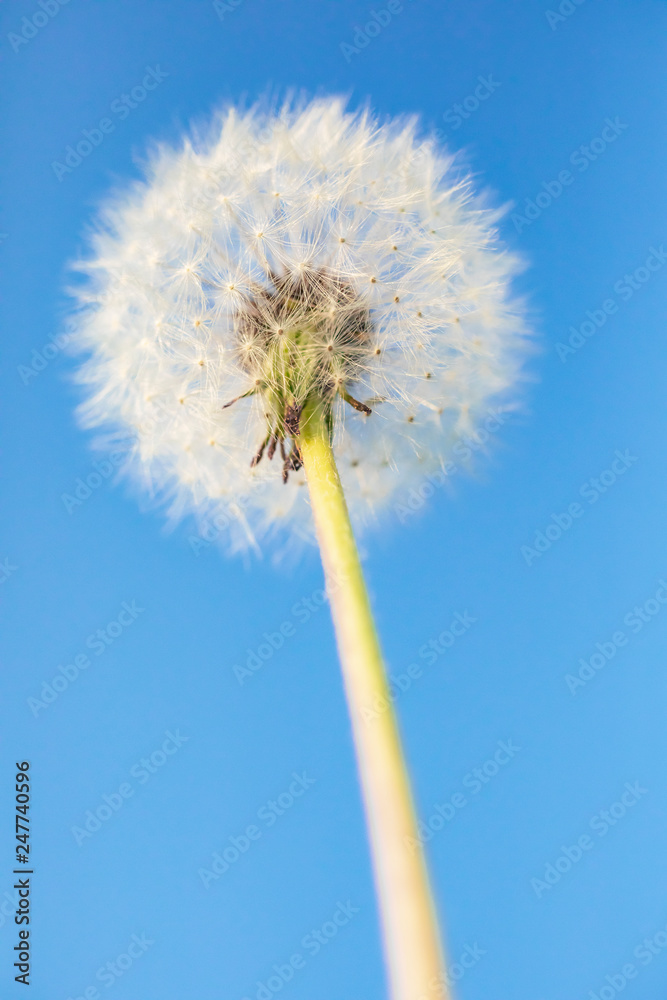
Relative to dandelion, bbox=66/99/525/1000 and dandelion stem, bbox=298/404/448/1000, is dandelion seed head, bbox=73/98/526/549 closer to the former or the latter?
dandelion, bbox=66/99/525/1000

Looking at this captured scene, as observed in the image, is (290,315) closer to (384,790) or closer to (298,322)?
(298,322)

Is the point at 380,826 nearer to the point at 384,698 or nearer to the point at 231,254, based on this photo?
the point at 384,698

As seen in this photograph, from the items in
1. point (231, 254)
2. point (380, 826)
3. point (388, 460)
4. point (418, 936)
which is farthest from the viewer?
point (388, 460)

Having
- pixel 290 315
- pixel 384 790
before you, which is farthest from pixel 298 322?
pixel 384 790

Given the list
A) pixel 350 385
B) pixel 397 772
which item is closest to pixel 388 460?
pixel 350 385

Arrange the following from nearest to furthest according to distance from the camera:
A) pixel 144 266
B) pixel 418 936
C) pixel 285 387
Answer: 1. pixel 418 936
2. pixel 285 387
3. pixel 144 266
